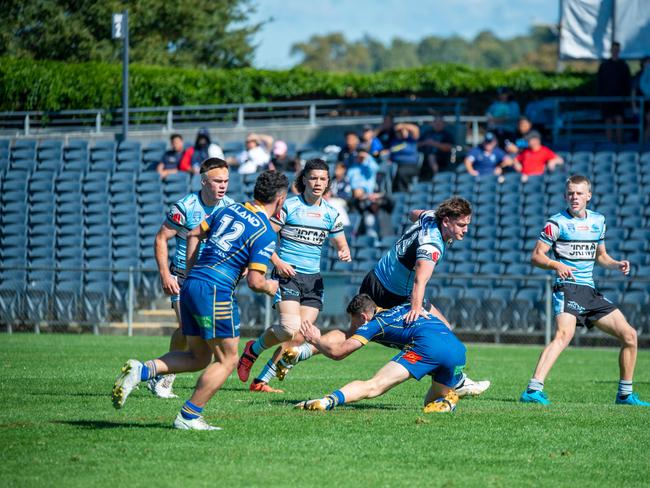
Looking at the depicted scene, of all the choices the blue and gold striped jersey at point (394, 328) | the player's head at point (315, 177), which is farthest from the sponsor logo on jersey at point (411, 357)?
the player's head at point (315, 177)

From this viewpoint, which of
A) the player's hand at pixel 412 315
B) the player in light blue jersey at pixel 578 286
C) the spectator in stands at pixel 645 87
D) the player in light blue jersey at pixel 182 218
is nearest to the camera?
the player's hand at pixel 412 315

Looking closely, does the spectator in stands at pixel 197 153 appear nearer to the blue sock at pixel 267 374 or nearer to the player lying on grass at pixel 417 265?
the blue sock at pixel 267 374

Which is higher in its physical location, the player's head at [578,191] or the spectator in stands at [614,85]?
the spectator in stands at [614,85]

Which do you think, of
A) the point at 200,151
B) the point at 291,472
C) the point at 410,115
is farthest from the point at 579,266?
the point at 410,115

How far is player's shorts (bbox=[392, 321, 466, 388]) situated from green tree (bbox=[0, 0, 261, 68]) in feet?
94.8

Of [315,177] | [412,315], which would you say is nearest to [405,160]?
[315,177]

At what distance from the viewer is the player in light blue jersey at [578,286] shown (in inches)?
426

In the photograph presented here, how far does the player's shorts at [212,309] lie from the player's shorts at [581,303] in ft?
13.8

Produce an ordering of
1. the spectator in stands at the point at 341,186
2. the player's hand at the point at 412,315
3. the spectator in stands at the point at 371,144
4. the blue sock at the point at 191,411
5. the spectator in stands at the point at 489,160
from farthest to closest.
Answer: the spectator in stands at the point at 371,144
the spectator in stands at the point at 489,160
the spectator in stands at the point at 341,186
the player's hand at the point at 412,315
the blue sock at the point at 191,411

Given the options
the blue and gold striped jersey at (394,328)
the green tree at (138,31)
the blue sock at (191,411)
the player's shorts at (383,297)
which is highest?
the green tree at (138,31)

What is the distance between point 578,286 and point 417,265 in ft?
7.20

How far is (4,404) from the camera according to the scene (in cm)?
948


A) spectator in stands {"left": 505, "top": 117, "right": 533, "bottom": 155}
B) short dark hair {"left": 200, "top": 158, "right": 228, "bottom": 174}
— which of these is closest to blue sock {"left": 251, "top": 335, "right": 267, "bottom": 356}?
short dark hair {"left": 200, "top": 158, "right": 228, "bottom": 174}

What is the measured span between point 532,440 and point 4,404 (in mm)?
4489
